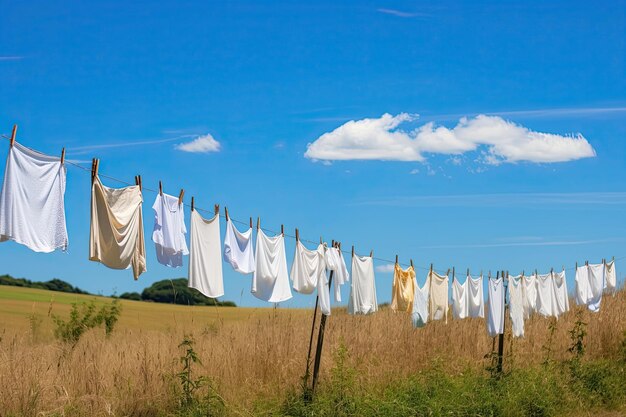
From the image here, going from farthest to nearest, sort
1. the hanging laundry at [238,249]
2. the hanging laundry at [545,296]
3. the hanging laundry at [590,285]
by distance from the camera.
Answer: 1. the hanging laundry at [590,285]
2. the hanging laundry at [545,296]
3. the hanging laundry at [238,249]

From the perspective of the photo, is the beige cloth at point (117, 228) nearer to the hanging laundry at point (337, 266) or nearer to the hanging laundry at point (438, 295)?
the hanging laundry at point (337, 266)

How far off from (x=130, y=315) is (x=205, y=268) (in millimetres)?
19707

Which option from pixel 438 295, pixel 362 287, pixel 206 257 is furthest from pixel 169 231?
pixel 438 295

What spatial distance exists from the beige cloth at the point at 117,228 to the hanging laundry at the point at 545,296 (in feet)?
44.6

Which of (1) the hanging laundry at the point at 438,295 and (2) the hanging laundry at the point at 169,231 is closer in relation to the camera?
(2) the hanging laundry at the point at 169,231

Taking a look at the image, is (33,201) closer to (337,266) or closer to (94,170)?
(94,170)

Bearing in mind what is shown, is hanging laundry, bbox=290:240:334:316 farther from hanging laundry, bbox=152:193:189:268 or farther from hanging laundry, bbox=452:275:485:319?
hanging laundry, bbox=452:275:485:319

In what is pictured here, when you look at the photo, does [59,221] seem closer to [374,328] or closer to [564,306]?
[374,328]

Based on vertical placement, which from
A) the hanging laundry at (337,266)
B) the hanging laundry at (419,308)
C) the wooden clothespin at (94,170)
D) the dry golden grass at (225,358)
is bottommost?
the dry golden grass at (225,358)

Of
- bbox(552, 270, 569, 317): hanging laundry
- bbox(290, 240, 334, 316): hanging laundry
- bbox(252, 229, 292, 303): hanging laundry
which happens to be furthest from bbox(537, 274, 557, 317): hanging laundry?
bbox(252, 229, 292, 303): hanging laundry

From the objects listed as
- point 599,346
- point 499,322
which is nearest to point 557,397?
point 499,322

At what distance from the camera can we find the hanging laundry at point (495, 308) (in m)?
15.7

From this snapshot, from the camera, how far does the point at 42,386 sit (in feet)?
32.4

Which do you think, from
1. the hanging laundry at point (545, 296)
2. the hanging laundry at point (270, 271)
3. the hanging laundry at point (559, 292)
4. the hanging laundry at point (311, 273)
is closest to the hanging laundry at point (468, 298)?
the hanging laundry at point (545, 296)
